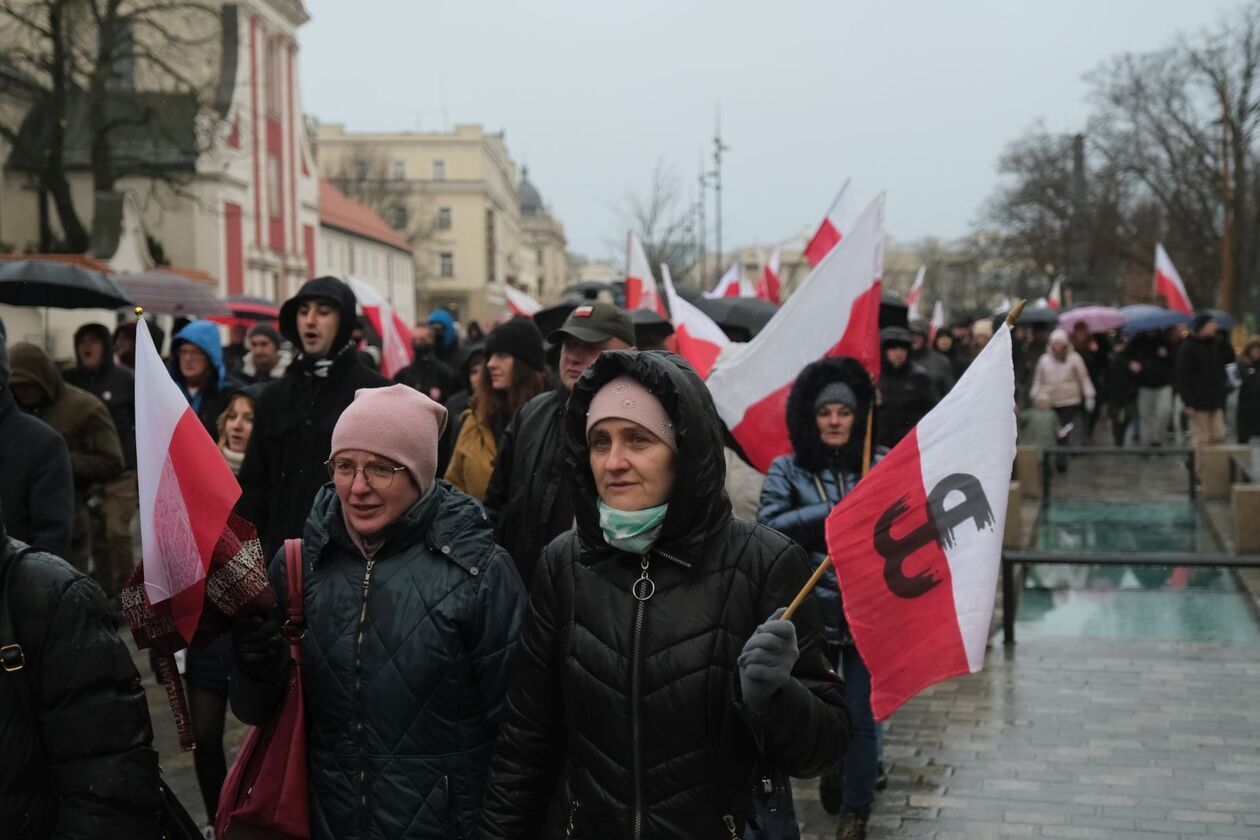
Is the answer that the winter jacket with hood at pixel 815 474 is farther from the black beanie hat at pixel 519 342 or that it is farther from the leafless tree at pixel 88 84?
the leafless tree at pixel 88 84

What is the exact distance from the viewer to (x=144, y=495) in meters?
3.38

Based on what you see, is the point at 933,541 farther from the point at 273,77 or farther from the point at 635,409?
the point at 273,77

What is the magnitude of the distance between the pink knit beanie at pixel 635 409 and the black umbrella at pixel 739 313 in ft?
24.8

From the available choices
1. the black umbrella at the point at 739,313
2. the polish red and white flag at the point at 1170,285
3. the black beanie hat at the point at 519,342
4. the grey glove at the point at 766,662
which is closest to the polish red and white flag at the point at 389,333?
the black umbrella at the point at 739,313

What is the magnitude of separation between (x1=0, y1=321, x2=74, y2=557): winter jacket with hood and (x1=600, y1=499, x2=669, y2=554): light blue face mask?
2.62 meters

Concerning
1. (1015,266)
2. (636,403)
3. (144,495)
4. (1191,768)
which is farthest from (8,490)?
(1015,266)

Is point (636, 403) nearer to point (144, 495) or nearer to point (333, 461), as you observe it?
point (333, 461)

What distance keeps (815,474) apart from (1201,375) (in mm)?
14632

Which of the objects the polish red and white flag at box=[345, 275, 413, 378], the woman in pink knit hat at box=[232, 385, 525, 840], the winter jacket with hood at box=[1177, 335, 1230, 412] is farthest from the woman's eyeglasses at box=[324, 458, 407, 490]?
the winter jacket with hood at box=[1177, 335, 1230, 412]

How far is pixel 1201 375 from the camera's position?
18781 mm

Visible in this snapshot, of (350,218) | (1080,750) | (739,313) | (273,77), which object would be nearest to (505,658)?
(1080,750)

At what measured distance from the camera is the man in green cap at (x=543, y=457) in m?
5.26

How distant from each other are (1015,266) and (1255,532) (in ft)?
182

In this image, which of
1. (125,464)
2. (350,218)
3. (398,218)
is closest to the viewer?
(125,464)
